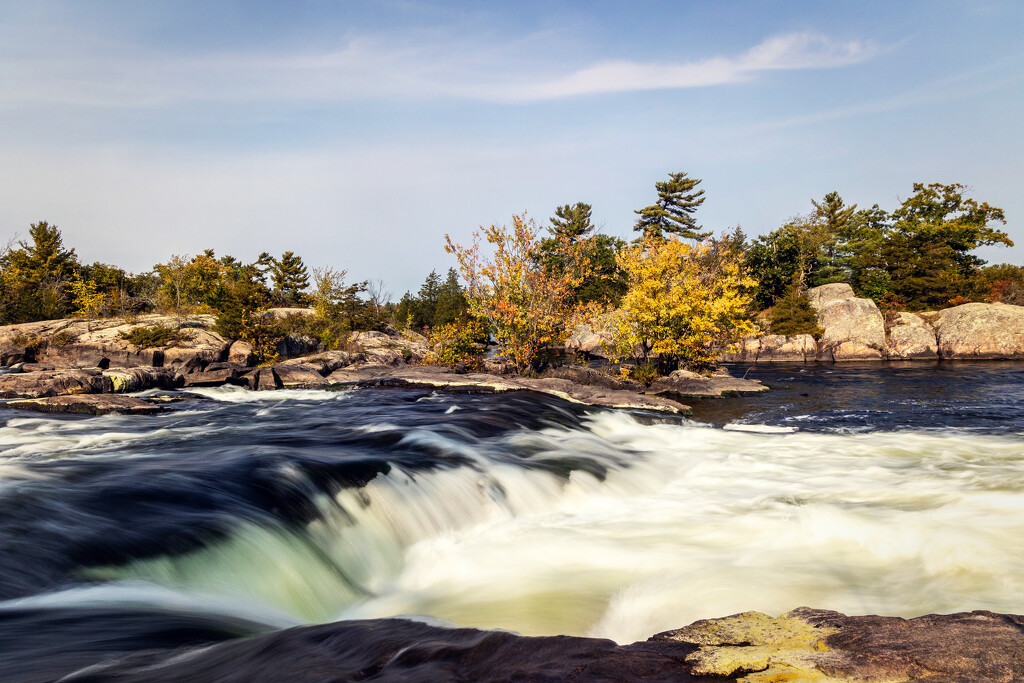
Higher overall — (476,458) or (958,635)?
(958,635)

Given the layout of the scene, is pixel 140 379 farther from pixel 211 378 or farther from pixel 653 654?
pixel 653 654

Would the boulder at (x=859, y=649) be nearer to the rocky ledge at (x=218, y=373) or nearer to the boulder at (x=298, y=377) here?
the rocky ledge at (x=218, y=373)

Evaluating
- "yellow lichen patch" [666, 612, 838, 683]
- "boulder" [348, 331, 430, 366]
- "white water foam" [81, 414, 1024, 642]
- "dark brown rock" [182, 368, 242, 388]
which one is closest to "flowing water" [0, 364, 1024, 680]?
"white water foam" [81, 414, 1024, 642]

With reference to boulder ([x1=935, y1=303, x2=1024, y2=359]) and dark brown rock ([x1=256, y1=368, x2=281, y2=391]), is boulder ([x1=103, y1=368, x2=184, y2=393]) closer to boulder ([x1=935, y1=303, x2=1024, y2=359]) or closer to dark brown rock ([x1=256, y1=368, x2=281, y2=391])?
dark brown rock ([x1=256, y1=368, x2=281, y2=391])

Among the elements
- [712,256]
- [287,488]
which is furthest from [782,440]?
[712,256]

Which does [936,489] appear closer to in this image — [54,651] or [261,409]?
[54,651]

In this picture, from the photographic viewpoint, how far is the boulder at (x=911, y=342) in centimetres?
2816

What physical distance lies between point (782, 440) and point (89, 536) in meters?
9.28

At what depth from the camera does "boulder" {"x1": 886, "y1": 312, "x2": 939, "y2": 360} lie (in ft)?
92.4

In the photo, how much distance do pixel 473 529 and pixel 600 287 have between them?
37498 millimetres

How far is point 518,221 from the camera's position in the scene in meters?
16.4

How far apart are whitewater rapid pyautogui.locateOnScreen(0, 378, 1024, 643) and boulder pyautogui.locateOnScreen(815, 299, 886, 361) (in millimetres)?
21231

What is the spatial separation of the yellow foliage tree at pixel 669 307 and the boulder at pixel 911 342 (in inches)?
597

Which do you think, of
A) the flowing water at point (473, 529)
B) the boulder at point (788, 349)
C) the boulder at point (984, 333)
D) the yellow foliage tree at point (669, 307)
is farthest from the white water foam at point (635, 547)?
the boulder at point (984, 333)
